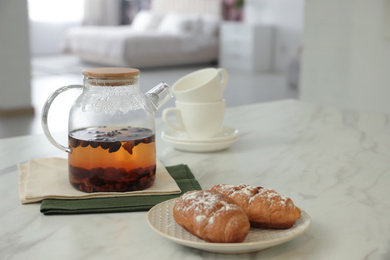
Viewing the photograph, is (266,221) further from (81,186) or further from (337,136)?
(337,136)

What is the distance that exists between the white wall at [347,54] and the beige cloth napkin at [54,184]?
2923 mm

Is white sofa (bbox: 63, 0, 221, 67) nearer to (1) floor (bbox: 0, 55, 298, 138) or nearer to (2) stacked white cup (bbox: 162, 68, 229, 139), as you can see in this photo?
(1) floor (bbox: 0, 55, 298, 138)

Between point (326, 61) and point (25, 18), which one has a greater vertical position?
point (25, 18)

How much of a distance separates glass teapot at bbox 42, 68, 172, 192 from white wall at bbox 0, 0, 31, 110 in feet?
12.9

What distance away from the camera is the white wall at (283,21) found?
7.30m

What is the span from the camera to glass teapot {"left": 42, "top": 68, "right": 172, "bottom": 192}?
2.67 ft

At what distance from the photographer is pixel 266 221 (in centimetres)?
68

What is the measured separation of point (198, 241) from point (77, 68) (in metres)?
7.24

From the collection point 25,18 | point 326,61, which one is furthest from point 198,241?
point 25,18

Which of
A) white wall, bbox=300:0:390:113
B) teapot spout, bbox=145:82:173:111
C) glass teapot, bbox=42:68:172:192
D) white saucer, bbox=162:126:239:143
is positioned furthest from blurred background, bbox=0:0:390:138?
glass teapot, bbox=42:68:172:192

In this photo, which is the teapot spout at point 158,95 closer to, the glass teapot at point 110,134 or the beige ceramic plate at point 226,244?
the glass teapot at point 110,134

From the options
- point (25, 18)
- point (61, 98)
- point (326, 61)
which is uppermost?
point (25, 18)

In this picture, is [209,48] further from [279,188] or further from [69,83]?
[279,188]

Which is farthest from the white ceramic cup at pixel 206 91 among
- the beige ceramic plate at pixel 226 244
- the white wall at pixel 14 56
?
the white wall at pixel 14 56
